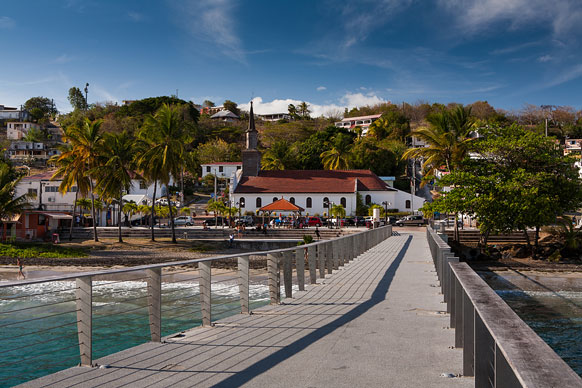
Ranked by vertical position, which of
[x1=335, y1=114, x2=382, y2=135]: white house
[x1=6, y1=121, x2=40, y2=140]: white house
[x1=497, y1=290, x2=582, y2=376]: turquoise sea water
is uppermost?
[x1=335, y1=114, x2=382, y2=135]: white house

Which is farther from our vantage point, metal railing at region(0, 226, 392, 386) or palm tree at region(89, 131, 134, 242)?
palm tree at region(89, 131, 134, 242)

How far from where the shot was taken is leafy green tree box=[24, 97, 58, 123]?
477 ft

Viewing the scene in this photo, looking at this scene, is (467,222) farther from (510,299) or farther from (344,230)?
(510,299)

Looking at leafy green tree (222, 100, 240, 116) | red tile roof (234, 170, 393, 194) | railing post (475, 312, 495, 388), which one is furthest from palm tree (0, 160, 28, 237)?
leafy green tree (222, 100, 240, 116)

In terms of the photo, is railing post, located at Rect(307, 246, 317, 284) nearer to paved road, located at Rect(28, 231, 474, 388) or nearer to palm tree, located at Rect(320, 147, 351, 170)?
paved road, located at Rect(28, 231, 474, 388)

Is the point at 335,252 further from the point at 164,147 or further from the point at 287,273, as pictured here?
the point at 164,147

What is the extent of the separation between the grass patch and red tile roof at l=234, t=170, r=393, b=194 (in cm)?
3073

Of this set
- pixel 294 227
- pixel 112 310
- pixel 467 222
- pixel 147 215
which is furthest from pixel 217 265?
pixel 467 222

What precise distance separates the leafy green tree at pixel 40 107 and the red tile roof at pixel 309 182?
103886mm

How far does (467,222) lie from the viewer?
55.3 metres

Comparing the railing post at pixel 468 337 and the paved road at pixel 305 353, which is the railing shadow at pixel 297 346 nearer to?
the paved road at pixel 305 353

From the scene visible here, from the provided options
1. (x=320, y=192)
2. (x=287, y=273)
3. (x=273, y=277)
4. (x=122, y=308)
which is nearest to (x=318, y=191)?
(x=320, y=192)

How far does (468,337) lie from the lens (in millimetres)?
4352

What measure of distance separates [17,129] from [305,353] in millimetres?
140312
